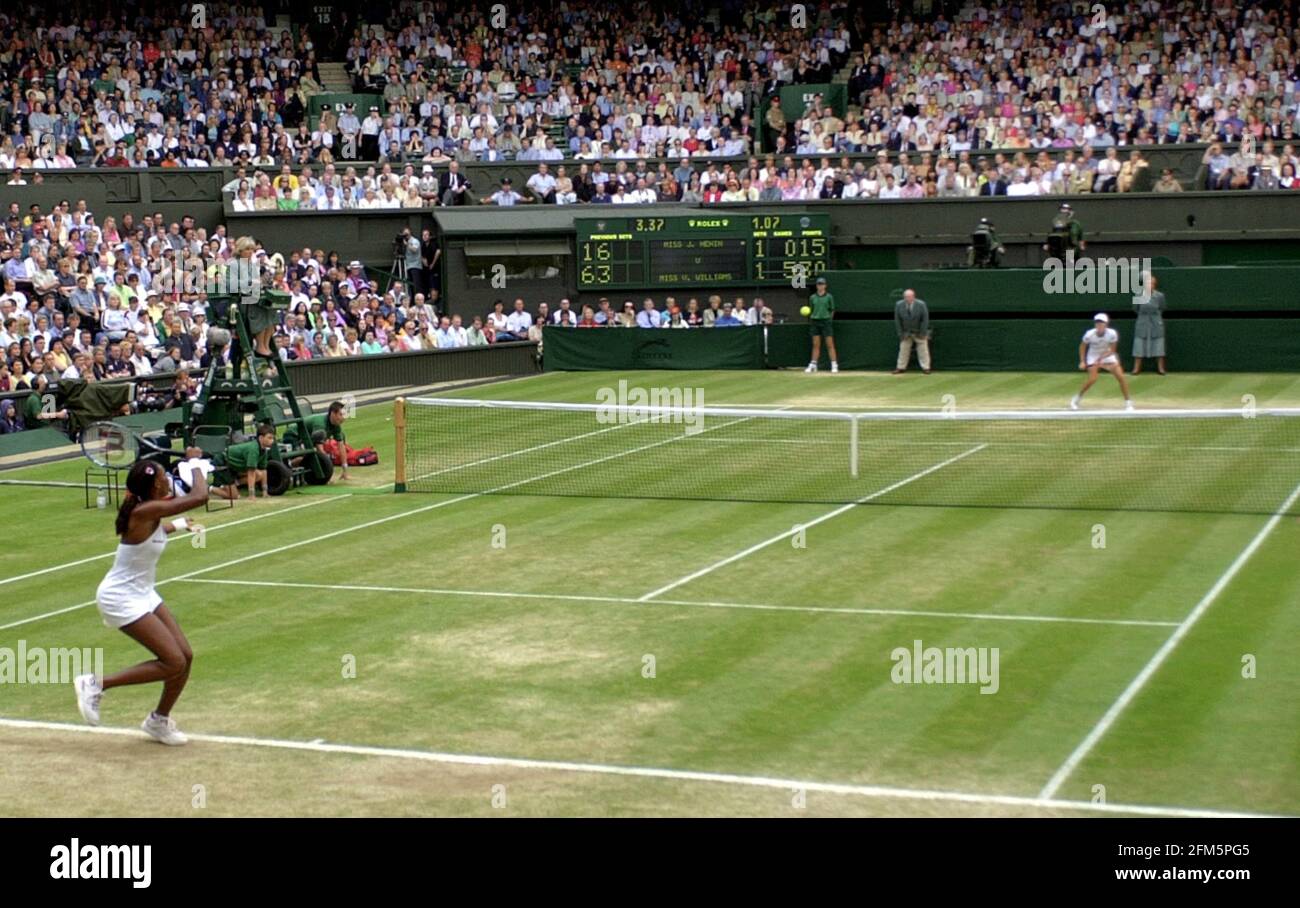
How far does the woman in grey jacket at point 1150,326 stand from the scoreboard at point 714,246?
8145 mm

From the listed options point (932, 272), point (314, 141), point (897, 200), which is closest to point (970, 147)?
point (897, 200)

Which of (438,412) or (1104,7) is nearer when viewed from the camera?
(438,412)

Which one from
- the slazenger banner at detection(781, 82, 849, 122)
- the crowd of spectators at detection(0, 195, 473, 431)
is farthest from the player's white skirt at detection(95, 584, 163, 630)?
the slazenger banner at detection(781, 82, 849, 122)

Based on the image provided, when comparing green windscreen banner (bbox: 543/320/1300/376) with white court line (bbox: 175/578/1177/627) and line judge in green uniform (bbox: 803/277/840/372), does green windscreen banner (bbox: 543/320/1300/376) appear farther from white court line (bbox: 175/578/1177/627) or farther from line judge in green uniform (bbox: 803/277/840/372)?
white court line (bbox: 175/578/1177/627)

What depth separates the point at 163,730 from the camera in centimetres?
A: 1227

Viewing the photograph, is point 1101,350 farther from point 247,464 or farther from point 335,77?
point 335,77

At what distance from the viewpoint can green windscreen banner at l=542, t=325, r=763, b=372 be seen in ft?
135

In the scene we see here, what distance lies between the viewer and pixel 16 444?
28.4 metres

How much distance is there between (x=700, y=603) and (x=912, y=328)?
23.3 meters

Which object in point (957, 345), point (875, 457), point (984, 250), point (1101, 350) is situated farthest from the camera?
point (984, 250)

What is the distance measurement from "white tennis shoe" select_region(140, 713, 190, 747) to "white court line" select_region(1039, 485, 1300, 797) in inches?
234

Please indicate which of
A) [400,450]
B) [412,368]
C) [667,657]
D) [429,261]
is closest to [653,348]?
[412,368]
